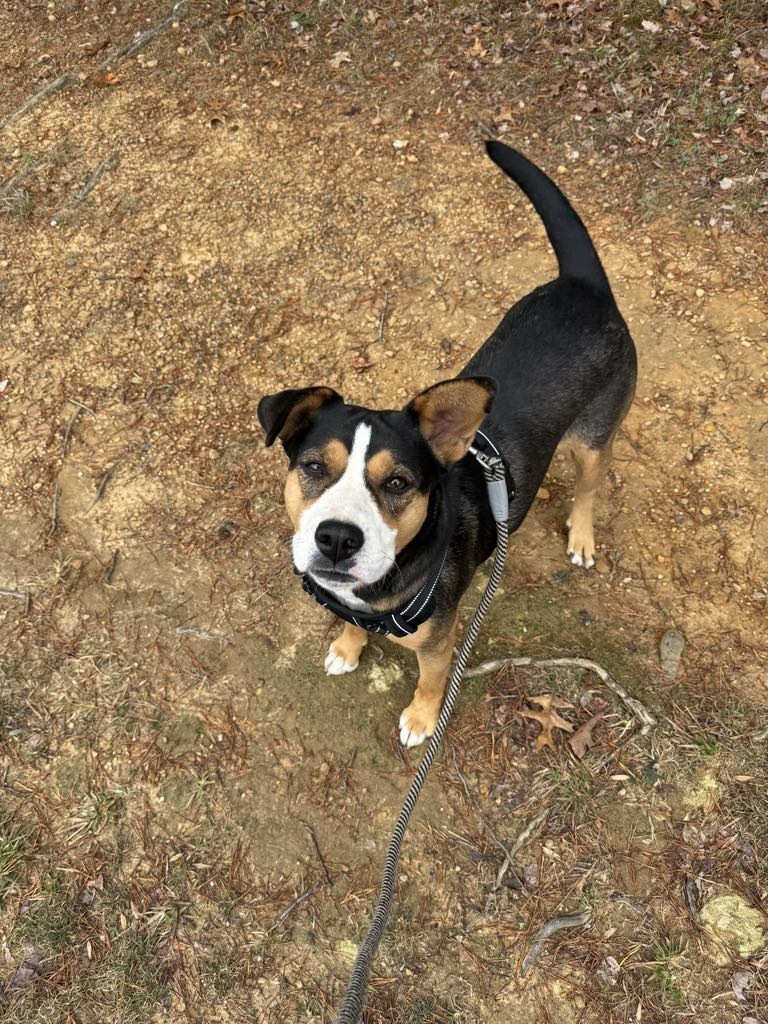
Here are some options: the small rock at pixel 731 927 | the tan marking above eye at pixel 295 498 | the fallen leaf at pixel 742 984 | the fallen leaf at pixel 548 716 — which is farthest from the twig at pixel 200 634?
the fallen leaf at pixel 742 984

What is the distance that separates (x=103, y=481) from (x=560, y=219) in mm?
3539

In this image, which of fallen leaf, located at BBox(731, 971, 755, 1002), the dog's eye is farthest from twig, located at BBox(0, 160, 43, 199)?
fallen leaf, located at BBox(731, 971, 755, 1002)

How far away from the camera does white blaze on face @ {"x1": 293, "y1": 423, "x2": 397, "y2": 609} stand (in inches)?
100

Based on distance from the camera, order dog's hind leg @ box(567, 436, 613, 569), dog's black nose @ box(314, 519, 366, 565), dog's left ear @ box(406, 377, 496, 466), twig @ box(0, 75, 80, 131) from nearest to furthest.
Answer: dog's black nose @ box(314, 519, 366, 565), dog's left ear @ box(406, 377, 496, 466), dog's hind leg @ box(567, 436, 613, 569), twig @ box(0, 75, 80, 131)

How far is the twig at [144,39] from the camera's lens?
6742 millimetres

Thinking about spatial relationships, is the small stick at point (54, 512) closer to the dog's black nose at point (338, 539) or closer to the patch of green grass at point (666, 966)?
the dog's black nose at point (338, 539)

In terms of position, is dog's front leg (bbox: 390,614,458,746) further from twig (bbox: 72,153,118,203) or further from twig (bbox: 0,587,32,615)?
twig (bbox: 72,153,118,203)

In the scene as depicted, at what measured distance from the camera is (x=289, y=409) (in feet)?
9.20

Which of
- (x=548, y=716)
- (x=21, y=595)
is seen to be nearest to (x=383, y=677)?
(x=548, y=716)

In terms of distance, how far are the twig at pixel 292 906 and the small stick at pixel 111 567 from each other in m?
2.31

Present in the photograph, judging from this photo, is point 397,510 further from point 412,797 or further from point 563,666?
point 563,666

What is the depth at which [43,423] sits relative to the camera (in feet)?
16.4

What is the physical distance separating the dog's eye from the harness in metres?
0.55

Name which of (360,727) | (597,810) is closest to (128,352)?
(360,727)
